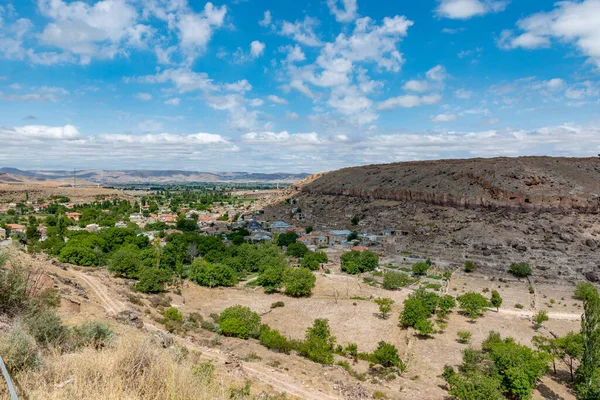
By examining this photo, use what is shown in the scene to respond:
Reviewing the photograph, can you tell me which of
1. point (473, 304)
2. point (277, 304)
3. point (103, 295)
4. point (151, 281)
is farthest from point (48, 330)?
point (473, 304)

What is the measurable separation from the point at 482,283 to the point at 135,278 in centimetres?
3368

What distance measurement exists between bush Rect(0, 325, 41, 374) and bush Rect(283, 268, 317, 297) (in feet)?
83.5

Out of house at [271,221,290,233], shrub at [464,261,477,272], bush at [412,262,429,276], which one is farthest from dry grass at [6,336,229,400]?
house at [271,221,290,233]

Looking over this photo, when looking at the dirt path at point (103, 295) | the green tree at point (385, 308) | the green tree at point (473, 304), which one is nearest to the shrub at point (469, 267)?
the green tree at point (473, 304)

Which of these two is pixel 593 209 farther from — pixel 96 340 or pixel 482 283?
pixel 96 340

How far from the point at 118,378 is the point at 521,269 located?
41363mm

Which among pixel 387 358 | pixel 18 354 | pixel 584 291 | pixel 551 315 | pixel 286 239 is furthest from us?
pixel 286 239

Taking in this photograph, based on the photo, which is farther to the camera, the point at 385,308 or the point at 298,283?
the point at 298,283

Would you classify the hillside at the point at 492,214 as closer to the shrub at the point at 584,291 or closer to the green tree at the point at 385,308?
the shrub at the point at 584,291

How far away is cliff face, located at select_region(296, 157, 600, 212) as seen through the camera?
49438 mm

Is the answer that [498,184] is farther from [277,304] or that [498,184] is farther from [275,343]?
[275,343]

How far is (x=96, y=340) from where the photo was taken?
8773 millimetres

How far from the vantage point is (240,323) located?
68.8 ft

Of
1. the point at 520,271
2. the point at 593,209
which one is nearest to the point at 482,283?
the point at 520,271
